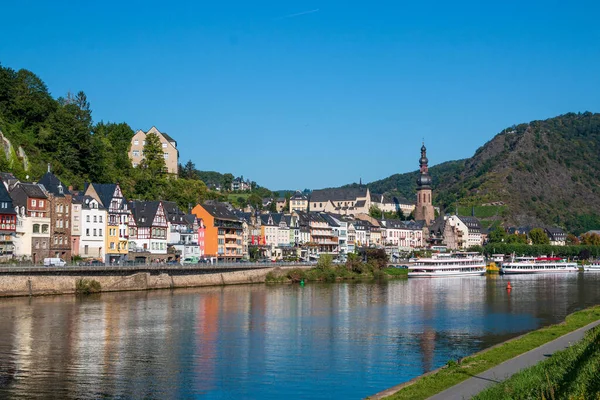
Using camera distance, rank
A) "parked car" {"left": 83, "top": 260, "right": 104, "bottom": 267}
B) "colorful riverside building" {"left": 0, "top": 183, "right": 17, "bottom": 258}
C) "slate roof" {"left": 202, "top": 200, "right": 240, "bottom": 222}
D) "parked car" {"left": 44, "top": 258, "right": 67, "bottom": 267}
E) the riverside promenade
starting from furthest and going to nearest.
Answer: "slate roof" {"left": 202, "top": 200, "right": 240, "bottom": 222}, "parked car" {"left": 83, "top": 260, "right": 104, "bottom": 267}, "parked car" {"left": 44, "top": 258, "right": 67, "bottom": 267}, "colorful riverside building" {"left": 0, "top": 183, "right": 17, "bottom": 258}, the riverside promenade

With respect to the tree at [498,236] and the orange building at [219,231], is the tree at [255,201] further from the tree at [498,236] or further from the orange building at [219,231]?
the orange building at [219,231]

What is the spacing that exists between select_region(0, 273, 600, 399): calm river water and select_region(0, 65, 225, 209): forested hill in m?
24.5

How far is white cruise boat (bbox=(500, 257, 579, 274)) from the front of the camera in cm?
11775

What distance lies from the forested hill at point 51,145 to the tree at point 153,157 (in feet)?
16.4

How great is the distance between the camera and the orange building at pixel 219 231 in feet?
311

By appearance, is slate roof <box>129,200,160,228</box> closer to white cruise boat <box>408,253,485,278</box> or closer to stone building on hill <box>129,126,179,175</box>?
stone building on hill <box>129,126,179,175</box>

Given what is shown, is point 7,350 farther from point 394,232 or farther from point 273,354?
point 394,232

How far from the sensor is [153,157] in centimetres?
10931

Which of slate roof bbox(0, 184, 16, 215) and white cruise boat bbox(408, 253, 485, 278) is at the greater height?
slate roof bbox(0, 184, 16, 215)

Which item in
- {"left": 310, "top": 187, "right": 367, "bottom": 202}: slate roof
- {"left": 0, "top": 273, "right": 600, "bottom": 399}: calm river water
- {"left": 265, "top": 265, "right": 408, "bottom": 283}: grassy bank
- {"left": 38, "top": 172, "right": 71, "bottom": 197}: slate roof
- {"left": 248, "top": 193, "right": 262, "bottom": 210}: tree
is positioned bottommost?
{"left": 0, "top": 273, "right": 600, "bottom": 399}: calm river water

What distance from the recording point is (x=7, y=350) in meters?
34.0

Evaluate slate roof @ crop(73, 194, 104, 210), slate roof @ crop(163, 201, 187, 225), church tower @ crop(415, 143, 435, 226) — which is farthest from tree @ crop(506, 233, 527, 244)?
slate roof @ crop(73, 194, 104, 210)

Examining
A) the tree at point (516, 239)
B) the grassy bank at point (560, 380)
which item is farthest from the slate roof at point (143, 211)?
the tree at point (516, 239)

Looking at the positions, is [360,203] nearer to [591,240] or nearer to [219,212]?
[591,240]
